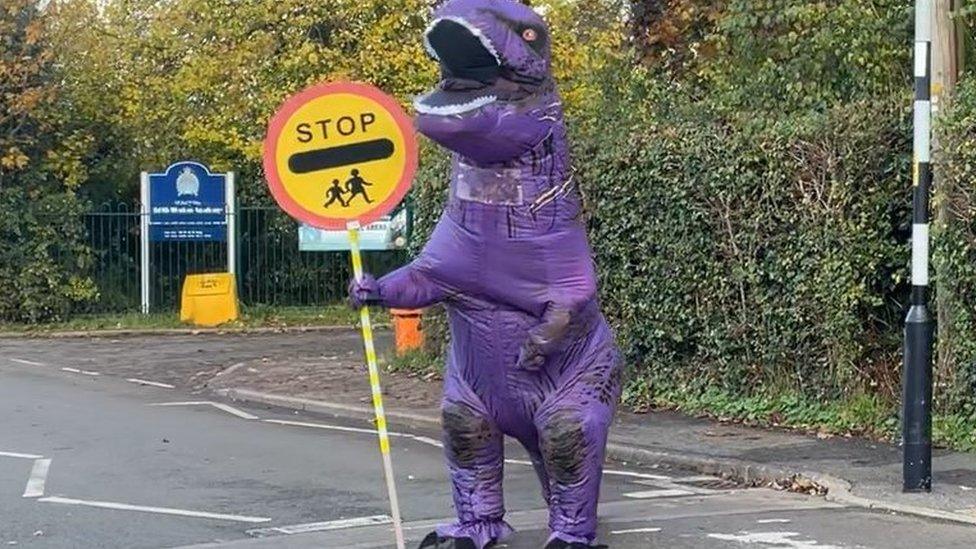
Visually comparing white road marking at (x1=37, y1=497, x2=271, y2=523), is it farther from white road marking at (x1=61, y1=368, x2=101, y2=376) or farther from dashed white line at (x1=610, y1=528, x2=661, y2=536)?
white road marking at (x1=61, y1=368, x2=101, y2=376)

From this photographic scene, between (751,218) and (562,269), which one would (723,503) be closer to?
(562,269)

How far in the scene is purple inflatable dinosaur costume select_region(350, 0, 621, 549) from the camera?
679 cm

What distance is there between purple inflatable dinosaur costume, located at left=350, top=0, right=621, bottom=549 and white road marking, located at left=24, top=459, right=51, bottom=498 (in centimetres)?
381

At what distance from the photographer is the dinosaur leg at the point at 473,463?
710 centimetres

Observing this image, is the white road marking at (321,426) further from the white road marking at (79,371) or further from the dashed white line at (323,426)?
the white road marking at (79,371)

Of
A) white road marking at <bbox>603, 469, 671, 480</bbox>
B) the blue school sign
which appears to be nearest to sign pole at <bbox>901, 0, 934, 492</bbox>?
white road marking at <bbox>603, 469, 671, 480</bbox>

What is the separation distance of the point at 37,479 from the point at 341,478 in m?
2.18

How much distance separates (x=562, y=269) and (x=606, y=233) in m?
7.13

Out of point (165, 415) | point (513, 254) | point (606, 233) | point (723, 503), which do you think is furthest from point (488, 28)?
point (165, 415)

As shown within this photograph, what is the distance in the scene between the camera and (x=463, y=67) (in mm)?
6852

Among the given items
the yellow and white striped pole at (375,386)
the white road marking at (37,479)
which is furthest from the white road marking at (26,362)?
the yellow and white striped pole at (375,386)

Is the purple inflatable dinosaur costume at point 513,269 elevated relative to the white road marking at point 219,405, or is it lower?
elevated

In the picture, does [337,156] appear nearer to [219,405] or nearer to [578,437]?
[578,437]

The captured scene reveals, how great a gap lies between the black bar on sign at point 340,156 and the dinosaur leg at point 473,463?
1223 millimetres
